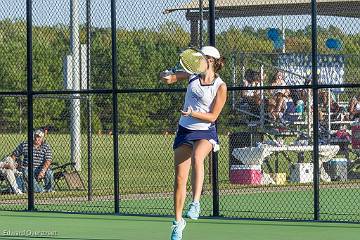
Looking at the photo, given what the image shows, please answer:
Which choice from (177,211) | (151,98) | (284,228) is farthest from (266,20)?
(151,98)

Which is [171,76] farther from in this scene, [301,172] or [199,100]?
[301,172]

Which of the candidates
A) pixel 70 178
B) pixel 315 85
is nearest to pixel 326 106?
pixel 70 178

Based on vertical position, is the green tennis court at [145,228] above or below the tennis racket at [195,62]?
below

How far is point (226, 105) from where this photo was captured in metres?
25.0

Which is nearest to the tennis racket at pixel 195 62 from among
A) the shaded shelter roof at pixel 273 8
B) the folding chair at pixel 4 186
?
the shaded shelter roof at pixel 273 8

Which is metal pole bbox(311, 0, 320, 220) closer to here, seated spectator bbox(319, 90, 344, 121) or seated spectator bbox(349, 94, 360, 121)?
seated spectator bbox(349, 94, 360, 121)

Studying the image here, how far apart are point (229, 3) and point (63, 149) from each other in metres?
15.5

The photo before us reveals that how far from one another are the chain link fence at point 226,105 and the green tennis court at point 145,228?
2.24ft

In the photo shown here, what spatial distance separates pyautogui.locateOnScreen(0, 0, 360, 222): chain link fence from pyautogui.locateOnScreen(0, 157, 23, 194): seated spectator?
0.04m

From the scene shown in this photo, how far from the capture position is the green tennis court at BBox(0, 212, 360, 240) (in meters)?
14.1

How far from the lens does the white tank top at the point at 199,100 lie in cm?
1305

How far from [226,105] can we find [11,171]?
5787mm

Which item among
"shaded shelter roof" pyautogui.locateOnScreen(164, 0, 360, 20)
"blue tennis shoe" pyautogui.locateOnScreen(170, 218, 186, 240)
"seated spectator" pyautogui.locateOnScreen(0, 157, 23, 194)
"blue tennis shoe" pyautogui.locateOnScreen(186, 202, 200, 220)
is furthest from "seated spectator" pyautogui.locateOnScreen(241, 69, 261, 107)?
"blue tennis shoe" pyautogui.locateOnScreen(170, 218, 186, 240)

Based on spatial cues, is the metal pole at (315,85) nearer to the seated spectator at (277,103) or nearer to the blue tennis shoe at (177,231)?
the blue tennis shoe at (177,231)
